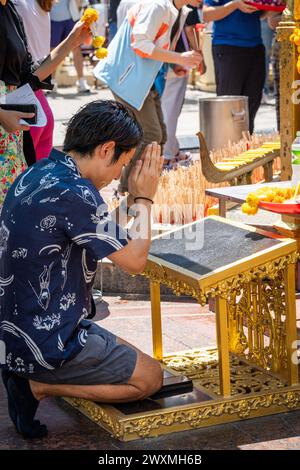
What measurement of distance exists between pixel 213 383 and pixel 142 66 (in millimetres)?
3023

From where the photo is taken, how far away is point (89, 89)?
14.0m

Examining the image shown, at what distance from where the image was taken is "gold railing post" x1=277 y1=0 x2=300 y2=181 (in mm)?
4238

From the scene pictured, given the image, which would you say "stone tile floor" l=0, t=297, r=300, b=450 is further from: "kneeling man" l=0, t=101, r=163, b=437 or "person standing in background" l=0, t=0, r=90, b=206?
"person standing in background" l=0, t=0, r=90, b=206

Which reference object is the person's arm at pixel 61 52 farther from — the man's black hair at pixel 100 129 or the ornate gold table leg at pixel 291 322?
the ornate gold table leg at pixel 291 322

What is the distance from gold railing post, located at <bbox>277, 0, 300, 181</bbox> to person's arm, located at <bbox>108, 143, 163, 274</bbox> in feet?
2.62

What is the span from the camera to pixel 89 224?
3.59 metres

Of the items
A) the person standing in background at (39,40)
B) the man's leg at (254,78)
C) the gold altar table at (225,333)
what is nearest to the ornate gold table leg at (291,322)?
the gold altar table at (225,333)

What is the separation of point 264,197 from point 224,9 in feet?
13.1

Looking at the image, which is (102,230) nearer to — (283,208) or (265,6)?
(283,208)

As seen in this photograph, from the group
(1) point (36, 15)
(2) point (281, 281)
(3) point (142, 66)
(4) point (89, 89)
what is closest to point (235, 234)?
(2) point (281, 281)

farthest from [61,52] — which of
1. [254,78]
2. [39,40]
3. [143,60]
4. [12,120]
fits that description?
[254,78]

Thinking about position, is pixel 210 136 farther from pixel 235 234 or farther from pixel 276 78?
pixel 235 234

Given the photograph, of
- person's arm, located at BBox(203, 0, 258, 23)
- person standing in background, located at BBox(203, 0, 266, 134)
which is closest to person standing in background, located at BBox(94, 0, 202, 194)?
person's arm, located at BBox(203, 0, 258, 23)
